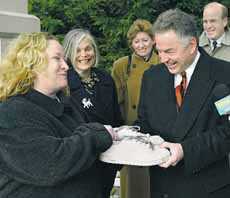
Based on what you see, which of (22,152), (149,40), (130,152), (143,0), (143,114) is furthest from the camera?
(143,0)

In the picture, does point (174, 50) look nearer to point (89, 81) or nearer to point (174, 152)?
point (174, 152)

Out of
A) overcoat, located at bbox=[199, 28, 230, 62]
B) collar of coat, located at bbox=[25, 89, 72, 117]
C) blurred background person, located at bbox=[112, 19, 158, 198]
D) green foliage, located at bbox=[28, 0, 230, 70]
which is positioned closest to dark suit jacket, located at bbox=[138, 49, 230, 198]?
collar of coat, located at bbox=[25, 89, 72, 117]

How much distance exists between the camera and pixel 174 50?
121 inches

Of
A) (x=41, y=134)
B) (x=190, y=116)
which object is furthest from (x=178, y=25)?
(x=41, y=134)

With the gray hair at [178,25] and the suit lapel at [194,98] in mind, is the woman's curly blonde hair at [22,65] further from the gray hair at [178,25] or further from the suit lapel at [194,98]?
the suit lapel at [194,98]

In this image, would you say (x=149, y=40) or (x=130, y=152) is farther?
(x=149, y=40)

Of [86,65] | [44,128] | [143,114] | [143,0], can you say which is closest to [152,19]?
[143,0]

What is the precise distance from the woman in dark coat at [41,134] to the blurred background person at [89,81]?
128cm

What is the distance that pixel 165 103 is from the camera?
10.5 feet

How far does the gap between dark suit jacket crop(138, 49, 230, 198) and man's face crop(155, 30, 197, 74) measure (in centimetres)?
10

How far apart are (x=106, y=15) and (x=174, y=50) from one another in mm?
7869

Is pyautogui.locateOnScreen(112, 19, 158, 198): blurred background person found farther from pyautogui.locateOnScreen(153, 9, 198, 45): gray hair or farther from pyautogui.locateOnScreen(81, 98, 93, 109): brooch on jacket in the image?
pyautogui.locateOnScreen(153, 9, 198, 45): gray hair

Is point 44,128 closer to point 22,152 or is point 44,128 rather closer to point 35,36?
point 22,152

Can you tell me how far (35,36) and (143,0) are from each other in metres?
7.53
